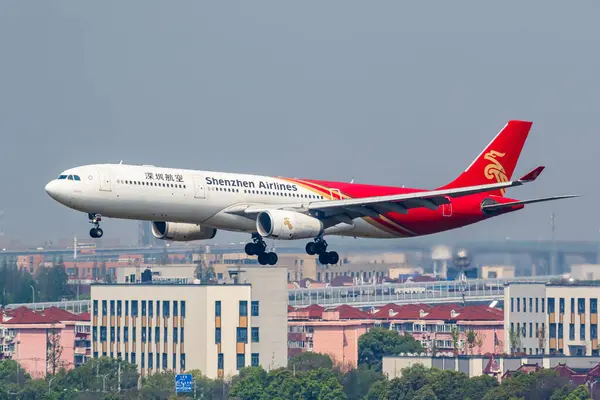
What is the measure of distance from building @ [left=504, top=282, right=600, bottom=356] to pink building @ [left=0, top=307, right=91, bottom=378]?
47.4 meters

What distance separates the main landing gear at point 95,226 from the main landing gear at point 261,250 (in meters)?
9.35

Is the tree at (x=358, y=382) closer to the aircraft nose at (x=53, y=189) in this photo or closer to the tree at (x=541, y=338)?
the tree at (x=541, y=338)

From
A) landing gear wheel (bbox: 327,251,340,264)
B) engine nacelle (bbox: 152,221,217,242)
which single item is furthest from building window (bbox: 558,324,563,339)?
engine nacelle (bbox: 152,221,217,242)

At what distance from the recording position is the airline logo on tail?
8675 cm

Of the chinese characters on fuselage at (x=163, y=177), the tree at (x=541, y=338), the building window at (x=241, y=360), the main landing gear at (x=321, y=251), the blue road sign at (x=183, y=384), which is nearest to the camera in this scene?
the chinese characters on fuselage at (x=163, y=177)

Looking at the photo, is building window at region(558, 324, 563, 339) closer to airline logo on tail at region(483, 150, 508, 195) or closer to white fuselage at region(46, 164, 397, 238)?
airline logo on tail at region(483, 150, 508, 195)

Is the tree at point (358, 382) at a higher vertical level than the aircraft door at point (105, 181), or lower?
lower

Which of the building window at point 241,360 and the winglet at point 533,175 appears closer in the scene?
the winglet at point 533,175

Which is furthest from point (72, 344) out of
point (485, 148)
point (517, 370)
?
point (485, 148)

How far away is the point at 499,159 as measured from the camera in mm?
87312

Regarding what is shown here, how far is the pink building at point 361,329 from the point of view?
577 ft

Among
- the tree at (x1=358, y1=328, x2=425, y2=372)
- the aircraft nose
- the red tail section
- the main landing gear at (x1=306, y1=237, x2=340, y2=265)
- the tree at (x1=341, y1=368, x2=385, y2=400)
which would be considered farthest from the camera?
the tree at (x1=358, y1=328, x2=425, y2=372)

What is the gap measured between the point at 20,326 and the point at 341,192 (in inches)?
3792

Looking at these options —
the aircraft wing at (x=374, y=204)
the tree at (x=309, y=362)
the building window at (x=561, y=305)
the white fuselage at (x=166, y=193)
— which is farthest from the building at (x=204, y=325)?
the white fuselage at (x=166, y=193)
